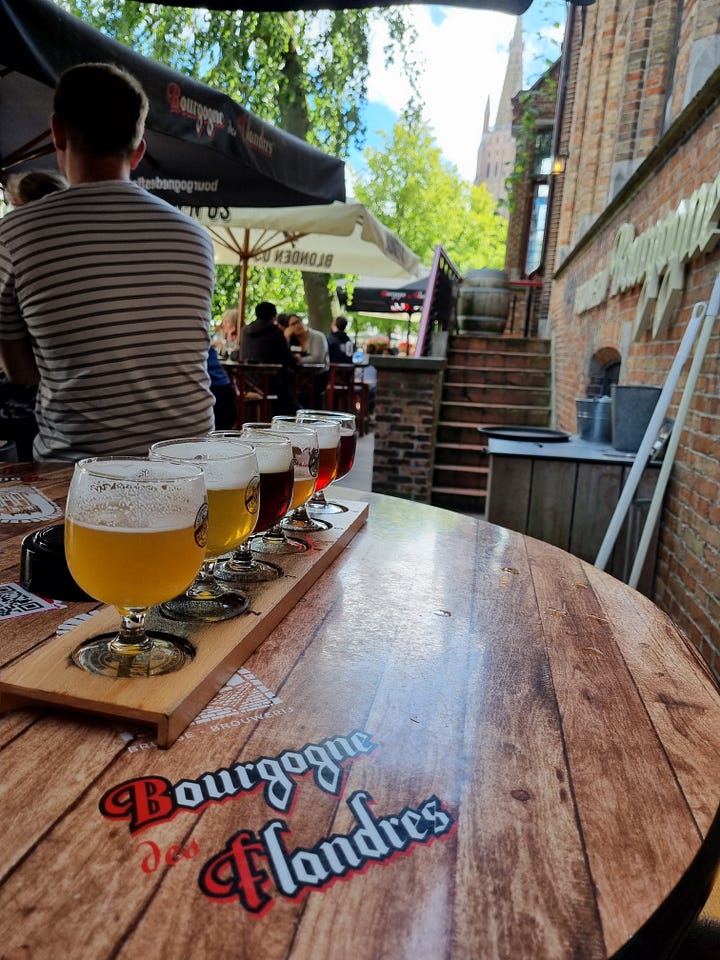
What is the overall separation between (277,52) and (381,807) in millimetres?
11151

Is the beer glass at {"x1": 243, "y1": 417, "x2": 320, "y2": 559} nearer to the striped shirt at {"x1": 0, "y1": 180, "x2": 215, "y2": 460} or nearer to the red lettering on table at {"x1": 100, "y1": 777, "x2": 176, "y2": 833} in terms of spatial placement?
the red lettering on table at {"x1": 100, "y1": 777, "x2": 176, "y2": 833}

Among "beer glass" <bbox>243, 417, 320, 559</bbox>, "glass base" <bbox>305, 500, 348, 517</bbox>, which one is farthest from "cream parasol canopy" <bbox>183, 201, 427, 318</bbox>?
"beer glass" <bbox>243, 417, 320, 559</bbox>

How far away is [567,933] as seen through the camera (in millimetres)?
476

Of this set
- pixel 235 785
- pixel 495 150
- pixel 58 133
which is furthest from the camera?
pixel 495 150

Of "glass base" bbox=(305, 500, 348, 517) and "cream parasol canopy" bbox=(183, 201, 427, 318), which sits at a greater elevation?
"cream parasol canopy" bbox=(183, 201, 427, 318)

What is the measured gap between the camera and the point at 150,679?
710mm

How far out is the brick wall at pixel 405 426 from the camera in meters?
6.06

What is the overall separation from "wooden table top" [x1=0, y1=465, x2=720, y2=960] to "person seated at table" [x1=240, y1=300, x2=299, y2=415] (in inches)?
255

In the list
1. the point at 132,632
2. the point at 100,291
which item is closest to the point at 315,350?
the point at 100,291

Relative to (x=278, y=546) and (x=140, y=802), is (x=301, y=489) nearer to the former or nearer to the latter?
(x=278, y=546)

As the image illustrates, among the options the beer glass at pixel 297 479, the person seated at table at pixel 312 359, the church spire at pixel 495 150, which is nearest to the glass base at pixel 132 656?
the beer glass at pixel 297 479

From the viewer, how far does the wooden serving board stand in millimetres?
669

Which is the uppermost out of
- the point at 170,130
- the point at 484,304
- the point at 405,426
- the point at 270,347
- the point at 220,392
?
the point at 170,130

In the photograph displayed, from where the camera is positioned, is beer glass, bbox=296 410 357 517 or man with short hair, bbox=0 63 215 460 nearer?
beer glass, bbox=296 410 357 517
